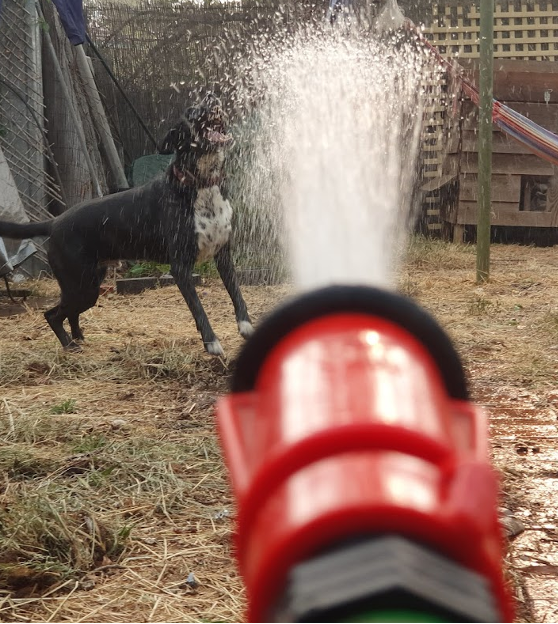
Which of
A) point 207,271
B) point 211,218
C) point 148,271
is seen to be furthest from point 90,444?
point 148,271

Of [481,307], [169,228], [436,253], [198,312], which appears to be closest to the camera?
[198,312]

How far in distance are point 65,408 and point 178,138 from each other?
5.59 feet

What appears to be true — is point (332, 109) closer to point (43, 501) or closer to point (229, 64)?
point (229, 64)

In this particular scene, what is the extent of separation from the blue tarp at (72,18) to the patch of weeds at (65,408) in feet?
15.1

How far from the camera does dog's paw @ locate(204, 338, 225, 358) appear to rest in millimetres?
4008

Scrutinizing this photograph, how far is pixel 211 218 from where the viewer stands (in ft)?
13.8

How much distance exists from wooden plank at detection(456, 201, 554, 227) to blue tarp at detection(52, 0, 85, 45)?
4709 millimetres

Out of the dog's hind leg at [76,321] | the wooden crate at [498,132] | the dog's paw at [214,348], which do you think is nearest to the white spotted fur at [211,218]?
the dog's paw at [214,348]

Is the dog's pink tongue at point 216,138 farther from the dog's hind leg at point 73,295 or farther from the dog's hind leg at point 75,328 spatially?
the dog's hind leg at point 75,328

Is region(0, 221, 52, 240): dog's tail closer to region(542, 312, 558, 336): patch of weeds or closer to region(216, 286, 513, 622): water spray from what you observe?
region(542, 312, 558, 336): patch of weeds

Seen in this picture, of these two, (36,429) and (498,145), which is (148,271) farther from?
(36,429)

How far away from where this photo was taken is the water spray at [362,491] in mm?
344

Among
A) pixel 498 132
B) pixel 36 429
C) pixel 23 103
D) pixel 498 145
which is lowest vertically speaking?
pixel 36 429

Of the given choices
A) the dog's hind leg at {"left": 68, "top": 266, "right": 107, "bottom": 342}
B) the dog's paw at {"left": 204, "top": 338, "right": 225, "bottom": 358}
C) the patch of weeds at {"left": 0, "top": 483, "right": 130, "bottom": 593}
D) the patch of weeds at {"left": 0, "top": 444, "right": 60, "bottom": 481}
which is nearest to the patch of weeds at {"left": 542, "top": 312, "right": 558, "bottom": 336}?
the dog's paw at {"left": 204, "top": 338, "right": 225, "bottom": 358}
